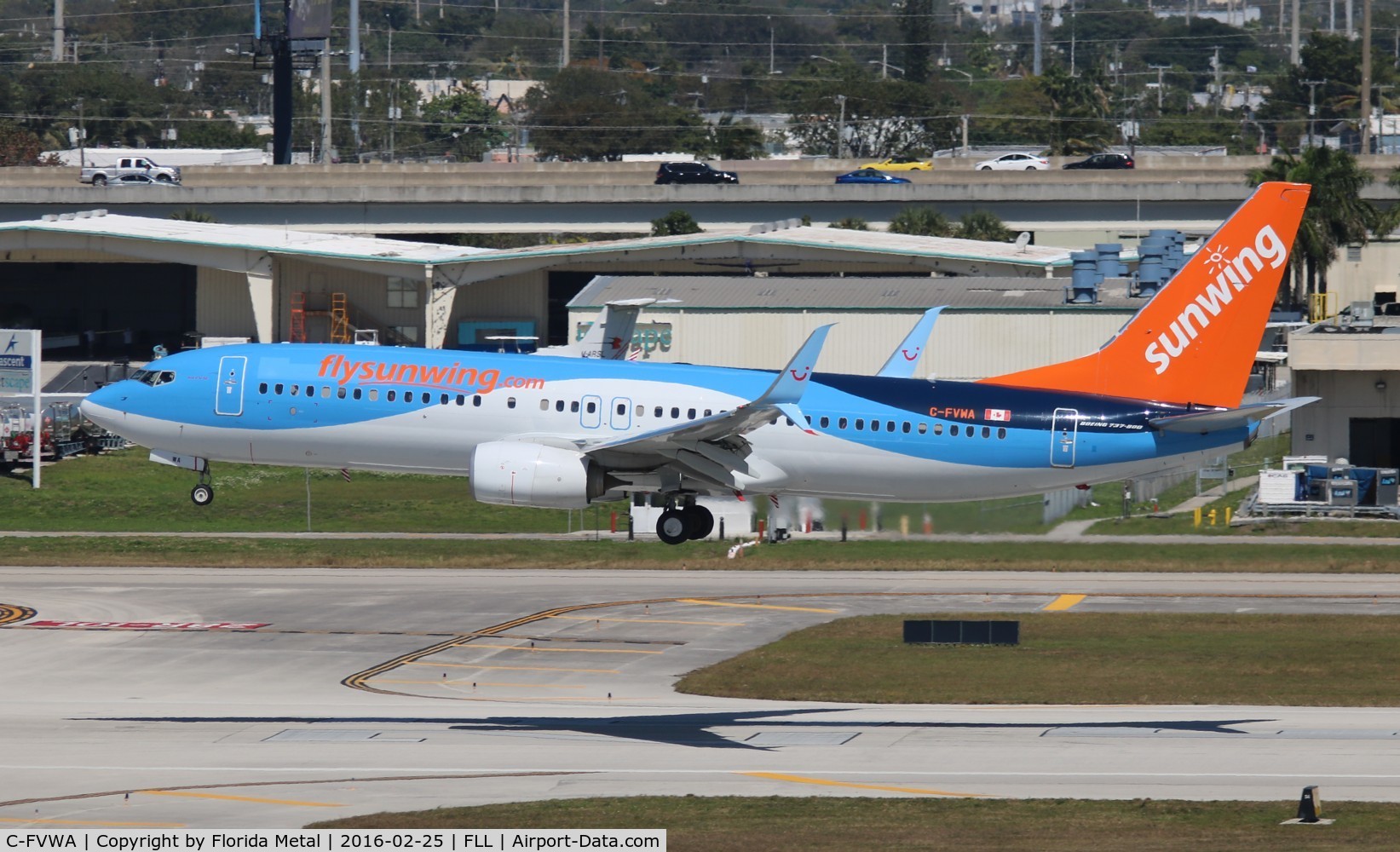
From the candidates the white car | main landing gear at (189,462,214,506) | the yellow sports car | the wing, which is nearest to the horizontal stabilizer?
the wing

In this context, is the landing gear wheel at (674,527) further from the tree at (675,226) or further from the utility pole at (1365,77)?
the utility pole at (1365,77)

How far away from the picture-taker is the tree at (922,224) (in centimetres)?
12975

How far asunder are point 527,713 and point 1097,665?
17570 millimetres

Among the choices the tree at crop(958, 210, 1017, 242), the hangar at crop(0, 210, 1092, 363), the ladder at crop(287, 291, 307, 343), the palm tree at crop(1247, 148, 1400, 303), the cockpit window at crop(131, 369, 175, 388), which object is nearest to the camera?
the cockpit window at crop(131, 369, 175, 388)

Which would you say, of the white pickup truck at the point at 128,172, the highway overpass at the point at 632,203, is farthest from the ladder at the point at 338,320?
the white pickup truck at the point at 128,172

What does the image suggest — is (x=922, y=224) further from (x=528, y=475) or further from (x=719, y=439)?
(x=528, y=475)

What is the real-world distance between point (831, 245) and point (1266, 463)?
35741 mm

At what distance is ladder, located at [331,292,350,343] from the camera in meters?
111

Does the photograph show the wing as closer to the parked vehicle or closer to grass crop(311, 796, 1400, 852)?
grass crop(311, 796, 1400, 852)

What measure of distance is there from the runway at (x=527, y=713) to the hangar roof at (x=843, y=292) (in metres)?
26.9

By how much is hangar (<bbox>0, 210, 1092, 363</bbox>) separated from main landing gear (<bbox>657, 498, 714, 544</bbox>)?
219 ft

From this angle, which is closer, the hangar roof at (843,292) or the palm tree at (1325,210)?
the hangar roof at (843,292)

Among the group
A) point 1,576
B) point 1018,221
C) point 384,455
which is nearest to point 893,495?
point 384,455

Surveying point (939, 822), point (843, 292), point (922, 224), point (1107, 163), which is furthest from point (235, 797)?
point (1107, 163)
